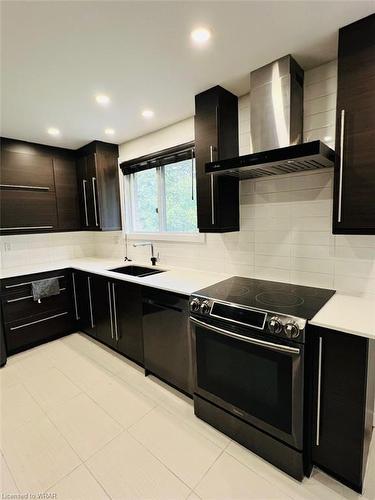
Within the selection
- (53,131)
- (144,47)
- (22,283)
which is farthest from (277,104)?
(22,283)

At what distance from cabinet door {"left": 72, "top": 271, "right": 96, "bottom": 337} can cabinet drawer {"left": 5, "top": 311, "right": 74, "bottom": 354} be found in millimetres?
137

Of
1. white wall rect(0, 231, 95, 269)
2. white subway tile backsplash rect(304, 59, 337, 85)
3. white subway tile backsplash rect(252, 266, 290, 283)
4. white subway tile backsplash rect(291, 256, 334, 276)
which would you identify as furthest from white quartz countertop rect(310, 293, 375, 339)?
white wall rect(0, 231, 95, 269)

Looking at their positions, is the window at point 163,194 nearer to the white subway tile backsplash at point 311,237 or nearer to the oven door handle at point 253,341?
the white subway tile backsplash at point 311,237

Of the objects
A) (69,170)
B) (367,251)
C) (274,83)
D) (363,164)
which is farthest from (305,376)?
(69,170)

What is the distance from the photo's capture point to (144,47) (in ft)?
4.91

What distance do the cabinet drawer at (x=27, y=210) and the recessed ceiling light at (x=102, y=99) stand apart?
1.68m

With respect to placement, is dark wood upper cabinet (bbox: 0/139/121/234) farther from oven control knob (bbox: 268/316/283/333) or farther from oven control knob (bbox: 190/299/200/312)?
oven control knob (bbox: 268/316/283/333)

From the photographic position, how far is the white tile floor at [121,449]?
1.38 meters

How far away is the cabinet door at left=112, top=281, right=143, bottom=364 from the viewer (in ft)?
7.79

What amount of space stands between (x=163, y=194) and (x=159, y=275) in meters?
1.06

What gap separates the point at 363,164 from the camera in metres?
1.38

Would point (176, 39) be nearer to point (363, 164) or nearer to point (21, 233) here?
point (363, 164)

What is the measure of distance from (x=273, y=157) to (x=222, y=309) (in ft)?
3.16

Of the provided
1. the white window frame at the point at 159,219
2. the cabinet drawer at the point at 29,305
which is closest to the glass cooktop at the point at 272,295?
the white window frame at the point at 159,219
